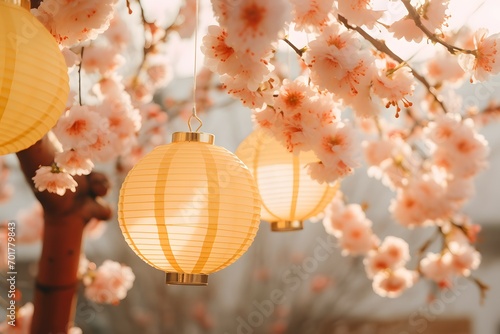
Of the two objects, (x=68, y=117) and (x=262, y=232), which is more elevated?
(x=262, y=232)

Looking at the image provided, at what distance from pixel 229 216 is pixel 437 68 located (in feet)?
5.11

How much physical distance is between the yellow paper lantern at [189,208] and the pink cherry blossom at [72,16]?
26 centimetres

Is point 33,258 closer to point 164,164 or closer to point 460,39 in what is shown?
point 460,39

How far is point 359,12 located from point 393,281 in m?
1.39

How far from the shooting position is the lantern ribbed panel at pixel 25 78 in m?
0.94

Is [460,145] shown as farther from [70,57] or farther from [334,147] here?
[70,57]

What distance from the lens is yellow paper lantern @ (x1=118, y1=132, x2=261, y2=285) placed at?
3.80ft

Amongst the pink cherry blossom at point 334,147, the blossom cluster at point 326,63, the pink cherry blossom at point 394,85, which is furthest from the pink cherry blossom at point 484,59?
the pink cherry blossom at point 334,147

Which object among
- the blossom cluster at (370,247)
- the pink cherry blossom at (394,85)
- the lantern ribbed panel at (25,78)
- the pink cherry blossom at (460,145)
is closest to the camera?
the lantern ribbed panel at (25,78)

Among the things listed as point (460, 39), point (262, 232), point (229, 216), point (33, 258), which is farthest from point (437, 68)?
point (33, 258)

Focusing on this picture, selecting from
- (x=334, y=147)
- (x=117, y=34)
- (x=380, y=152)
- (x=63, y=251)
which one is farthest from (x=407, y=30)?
(x=117, y=34)

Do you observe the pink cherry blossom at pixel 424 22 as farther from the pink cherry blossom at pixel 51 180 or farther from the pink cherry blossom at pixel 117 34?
the pink cherry blossom at pixel 117 34

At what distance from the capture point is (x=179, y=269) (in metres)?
1.24

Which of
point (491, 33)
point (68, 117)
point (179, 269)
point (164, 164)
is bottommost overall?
point (179, 269)
